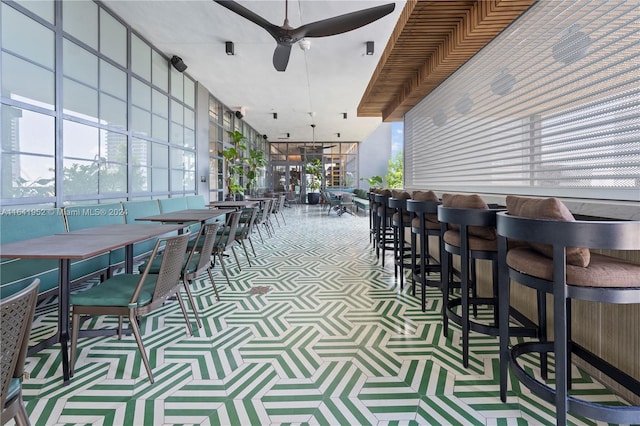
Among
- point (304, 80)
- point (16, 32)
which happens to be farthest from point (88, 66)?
point (304, 80)

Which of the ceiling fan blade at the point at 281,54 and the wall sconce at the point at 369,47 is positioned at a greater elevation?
the wall sconce at the point at 369,47

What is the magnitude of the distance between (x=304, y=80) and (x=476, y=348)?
629cm

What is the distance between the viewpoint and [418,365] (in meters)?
2.06

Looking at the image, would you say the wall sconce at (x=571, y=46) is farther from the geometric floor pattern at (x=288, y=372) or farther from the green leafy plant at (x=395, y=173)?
the green leafy plant at (x=395, y=173)

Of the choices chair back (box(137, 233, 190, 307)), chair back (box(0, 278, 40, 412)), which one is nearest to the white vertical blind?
chair back (box(137, 233, 190, 307))

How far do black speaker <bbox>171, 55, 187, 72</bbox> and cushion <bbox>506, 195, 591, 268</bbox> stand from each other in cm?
611

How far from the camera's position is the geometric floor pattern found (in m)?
1.62

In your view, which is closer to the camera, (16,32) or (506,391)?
(506,391)

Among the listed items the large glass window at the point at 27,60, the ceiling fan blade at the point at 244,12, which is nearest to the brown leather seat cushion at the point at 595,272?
the ceiling fan blade at the point at 244,12

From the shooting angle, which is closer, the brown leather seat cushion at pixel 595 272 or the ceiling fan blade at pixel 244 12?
the brown leather seat cushion at pixel 595 272

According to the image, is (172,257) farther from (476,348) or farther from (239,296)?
(476,348)

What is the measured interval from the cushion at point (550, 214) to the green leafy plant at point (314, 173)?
49.5 feet

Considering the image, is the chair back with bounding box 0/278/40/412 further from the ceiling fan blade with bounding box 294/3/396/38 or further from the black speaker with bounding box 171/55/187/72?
the black speaker with bounding box 171/55/187/72

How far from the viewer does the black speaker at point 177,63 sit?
18.7 ft
